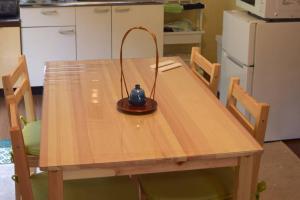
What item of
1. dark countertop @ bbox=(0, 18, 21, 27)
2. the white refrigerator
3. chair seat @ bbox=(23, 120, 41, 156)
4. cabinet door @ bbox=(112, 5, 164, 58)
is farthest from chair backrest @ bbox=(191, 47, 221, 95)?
dark countertop @ bbox=(0, 18, 21, 27)

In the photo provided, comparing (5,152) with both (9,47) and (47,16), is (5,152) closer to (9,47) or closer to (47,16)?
(9,47)

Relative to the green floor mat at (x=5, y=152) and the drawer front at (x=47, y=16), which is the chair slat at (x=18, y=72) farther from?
the drawer front at (x=47, y=16)

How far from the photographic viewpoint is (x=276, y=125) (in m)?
3.41

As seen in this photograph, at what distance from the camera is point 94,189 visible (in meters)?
1.93

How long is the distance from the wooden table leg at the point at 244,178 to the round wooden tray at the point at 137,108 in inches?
17.1

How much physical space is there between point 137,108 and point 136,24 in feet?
7.62

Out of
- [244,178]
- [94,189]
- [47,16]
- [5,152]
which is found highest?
[47,16]

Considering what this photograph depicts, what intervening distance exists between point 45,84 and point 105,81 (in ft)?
0.91

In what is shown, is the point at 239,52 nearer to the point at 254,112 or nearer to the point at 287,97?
the point at 287,97

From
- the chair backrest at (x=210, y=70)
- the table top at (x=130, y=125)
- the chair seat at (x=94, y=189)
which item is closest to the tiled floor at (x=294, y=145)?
the chair backrest at (x=210, y=70)

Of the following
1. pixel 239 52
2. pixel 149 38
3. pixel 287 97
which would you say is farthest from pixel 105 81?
pixel 149 38

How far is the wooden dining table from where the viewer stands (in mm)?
1604

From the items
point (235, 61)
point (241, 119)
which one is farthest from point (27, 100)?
point (235, 61)

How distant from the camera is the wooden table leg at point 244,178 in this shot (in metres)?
1.71
